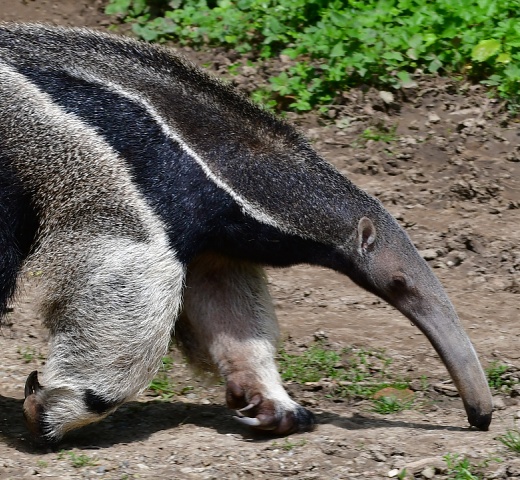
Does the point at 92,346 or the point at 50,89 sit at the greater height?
the point at 50,89

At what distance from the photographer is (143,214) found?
5.62m

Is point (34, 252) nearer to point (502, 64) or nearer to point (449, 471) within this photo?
point (449, 471)

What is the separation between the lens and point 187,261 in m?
5.77

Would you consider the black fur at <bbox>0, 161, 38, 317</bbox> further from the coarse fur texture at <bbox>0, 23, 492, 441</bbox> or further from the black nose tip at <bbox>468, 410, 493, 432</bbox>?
the black nose tip at <bbox>468, 410, 493, 432</bbox>

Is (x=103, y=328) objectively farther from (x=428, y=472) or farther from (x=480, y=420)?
(x=480, y=420)

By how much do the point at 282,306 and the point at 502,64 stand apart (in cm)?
334

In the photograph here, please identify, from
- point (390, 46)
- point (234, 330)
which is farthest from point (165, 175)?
point (390, 46)

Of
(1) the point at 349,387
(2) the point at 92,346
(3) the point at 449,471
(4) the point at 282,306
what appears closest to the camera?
(3) the point at 449,471

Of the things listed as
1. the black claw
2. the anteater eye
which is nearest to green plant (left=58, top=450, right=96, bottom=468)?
the black claw

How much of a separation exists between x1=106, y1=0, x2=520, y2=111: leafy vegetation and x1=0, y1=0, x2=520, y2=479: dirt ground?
174mm

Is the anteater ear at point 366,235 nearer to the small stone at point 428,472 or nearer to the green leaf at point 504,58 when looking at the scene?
the small stone at point 428,472

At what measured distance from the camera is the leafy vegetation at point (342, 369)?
22.5ft

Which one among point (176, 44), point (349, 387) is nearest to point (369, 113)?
point (176, 44)

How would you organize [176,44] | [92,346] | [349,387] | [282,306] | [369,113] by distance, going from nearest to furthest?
[92,346] → [349,387] → [282,306] → [369,113] → [176,44]
